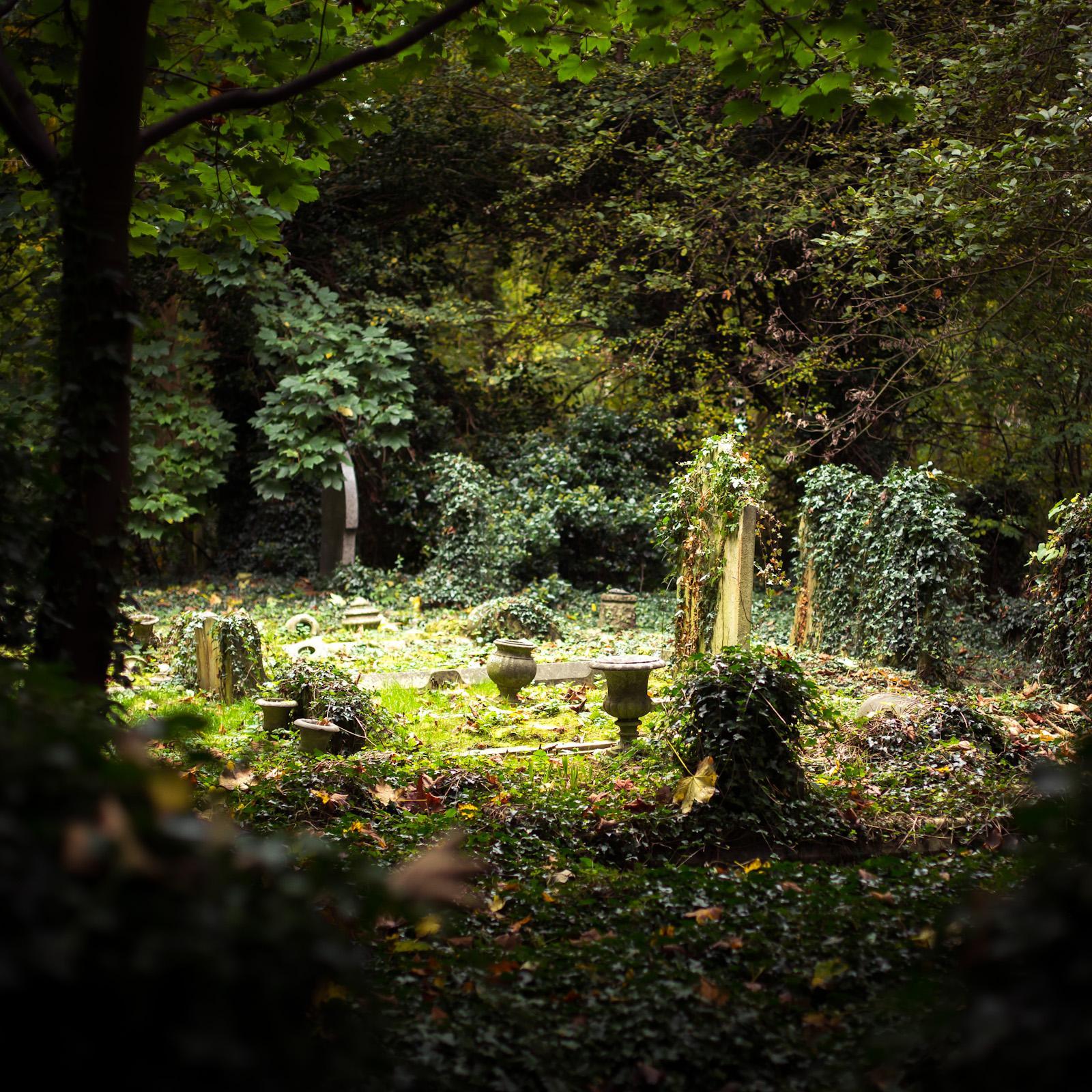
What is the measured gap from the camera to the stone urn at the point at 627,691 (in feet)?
22.5

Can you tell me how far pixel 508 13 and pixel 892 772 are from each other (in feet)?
15.8

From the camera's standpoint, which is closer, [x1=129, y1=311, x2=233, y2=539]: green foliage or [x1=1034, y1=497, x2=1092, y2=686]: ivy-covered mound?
[x1=1034, y1=497, x2=1092, y2=686]: ivy-covered mound

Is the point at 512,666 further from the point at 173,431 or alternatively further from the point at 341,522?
the point at 173,431

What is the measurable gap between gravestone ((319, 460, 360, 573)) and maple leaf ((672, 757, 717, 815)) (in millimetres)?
9307

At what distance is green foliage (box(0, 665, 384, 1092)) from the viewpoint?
1.25 meters

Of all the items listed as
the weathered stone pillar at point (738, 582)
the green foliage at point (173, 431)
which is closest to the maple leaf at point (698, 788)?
the weathered stone pillar at point (738, 582)

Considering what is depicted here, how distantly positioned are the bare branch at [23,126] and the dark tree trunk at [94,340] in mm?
137

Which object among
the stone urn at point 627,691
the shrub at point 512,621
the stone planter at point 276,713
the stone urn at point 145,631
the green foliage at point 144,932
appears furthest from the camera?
the shrub at point 512,621

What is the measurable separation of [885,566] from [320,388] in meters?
7.83

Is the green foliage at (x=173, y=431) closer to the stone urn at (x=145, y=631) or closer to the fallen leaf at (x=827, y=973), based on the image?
the stone urn at (x=145, y=631)

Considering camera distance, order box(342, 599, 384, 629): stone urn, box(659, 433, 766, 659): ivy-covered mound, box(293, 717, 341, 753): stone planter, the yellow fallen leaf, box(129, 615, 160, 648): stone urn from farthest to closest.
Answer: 1. box(342, 599, 384, 629): stone urn
2. box(129, 615, 160, 648): stone urn
3. box(659, 433, 766, 659): ivy-covered mound
4. box(293, 717, 341, 753): stone planter
5. the yellow fallen leaf

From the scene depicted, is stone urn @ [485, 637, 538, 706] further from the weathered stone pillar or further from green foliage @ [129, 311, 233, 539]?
green foliage @ [129, 311, 233, 539]

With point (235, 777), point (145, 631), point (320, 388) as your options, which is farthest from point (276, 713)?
point (320, 388)

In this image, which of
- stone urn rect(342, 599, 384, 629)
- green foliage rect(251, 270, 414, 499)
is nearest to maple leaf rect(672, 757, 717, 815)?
stone urn rect(342, 599, 384, 629)
